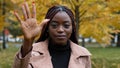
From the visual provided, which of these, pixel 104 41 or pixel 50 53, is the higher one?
pixel 50 53

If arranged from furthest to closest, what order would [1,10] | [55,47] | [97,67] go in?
[1,10] < [97,67] < [55,47]

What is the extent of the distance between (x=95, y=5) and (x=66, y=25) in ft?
24.3

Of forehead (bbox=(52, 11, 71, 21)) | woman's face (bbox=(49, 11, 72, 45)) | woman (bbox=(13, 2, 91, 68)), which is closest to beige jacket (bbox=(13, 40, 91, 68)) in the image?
woman (bbox=(13, 2, 91, 68))

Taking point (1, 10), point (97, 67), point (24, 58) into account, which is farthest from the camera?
point (1, 10)

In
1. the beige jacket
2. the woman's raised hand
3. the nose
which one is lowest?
the beige jacket

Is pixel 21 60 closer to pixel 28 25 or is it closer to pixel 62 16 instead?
pixel 28 25

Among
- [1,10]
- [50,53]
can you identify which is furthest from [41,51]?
[1,10]

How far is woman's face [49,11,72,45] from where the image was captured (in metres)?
2.93

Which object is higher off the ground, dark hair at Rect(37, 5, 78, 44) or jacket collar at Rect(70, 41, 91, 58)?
dark hair at Rect(37, 5, 78, 44)

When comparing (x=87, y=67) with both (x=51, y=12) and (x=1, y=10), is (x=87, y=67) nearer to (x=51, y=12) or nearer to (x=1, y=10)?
(x=51, y=12)

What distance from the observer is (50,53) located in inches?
118

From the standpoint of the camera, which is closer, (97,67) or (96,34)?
(97,67)

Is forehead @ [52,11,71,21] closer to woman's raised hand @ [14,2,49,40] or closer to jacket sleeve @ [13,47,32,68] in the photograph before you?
woman's raised hand @ [14,2,49,40]

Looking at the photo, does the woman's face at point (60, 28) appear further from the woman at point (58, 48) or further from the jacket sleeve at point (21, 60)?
the jacket sleeve at point (21, 60)
